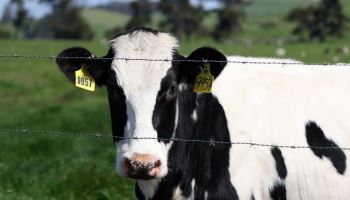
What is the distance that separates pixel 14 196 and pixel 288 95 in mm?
3452

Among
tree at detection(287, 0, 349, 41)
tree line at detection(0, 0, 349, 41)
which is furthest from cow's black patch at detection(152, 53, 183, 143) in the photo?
tree at detection(287, 0, 349, 41)

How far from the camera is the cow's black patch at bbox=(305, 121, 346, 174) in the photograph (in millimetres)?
5508

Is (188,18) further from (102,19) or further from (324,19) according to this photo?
(102,19)

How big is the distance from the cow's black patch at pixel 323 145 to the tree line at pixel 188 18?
2941 inches

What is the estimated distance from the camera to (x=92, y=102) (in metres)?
22.9

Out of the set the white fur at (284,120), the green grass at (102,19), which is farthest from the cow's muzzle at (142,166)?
the green grass at (102,19)

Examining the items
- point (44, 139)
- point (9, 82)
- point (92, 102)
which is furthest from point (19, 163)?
point (9, 82)

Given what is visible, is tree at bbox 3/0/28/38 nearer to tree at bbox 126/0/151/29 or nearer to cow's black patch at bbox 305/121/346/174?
tree at bbox 126/0/151/29

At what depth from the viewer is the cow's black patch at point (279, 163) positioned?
17.6ft

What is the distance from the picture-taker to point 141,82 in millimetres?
5105

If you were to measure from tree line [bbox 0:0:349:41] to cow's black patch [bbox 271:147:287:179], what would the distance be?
246ft

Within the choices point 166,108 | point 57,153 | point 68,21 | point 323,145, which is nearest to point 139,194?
point 166,108

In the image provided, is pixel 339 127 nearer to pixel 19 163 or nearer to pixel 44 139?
pixel 19 163

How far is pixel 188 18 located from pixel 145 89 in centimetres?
8151
